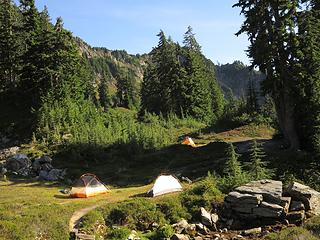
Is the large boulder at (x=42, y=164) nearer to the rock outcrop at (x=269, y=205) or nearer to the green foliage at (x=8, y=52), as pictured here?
the rock outcrop at (x=269, y=205)

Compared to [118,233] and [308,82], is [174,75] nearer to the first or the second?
[308,82]

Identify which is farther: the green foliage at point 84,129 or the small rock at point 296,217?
the green foliage at point 84,129

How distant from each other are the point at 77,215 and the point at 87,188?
546cm

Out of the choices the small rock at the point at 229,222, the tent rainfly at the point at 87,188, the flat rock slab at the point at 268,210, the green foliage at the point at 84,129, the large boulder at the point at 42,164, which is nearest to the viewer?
the flat rock slab at the point at 268,210

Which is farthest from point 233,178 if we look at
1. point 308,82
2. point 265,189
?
point 308,82

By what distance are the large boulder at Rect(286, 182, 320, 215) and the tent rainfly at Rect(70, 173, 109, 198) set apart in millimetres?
12614

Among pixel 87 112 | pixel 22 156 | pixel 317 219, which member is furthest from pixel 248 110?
pixel 317 219

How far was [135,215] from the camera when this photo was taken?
986 inches

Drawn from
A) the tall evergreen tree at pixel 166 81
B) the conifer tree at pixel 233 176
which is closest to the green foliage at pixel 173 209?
the conifer tree at pixel 233 176

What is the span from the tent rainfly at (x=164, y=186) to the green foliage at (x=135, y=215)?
2.53m

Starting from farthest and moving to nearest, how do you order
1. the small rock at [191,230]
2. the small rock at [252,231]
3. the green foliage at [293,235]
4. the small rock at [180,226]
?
the small rock at [180,226] < the small rock at [191,230] < the small rock at [252,231] < the green foliage at [293,235]

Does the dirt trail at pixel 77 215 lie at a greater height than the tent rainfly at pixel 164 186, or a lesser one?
lesser

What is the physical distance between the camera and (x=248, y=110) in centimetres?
6378

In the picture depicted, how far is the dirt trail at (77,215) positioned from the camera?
23.4m
